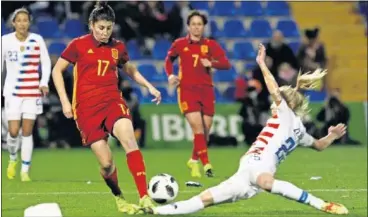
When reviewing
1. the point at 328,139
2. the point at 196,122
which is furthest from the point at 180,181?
the point at 328,139

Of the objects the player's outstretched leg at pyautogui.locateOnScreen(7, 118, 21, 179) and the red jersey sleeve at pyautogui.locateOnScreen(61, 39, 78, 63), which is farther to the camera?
the player's outstretched leg at pyautogui.locateOnScreen(7, 118, 21, 179)

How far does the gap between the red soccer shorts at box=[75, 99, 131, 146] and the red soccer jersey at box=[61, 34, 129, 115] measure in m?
0.05

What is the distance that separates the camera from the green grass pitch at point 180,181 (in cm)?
1047

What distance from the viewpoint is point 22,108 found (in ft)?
46.3

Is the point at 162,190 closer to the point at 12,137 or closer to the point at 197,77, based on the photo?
the point at 12,137

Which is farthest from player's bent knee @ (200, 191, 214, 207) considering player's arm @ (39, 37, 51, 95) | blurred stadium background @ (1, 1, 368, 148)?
blurred stadium background @ (1, 1, 368, 148)

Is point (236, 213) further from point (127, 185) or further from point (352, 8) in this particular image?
point (352, 8)

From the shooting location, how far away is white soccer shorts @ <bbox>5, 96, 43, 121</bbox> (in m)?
14.1

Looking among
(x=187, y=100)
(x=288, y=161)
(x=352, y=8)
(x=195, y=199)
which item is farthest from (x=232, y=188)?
(x=352, y=8)

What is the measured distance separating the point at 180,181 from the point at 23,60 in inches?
105

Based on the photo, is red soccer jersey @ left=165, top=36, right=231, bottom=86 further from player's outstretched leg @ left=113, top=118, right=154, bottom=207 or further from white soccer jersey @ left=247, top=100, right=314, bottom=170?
white soccer jersey @ left=247, top=100, right=314, bottom=170

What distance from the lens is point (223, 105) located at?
22000 mm

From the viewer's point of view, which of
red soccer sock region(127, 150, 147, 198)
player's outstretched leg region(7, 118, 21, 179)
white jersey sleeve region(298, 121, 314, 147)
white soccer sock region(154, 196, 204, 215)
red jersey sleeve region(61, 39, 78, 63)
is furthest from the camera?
player's outstretched leg region(7, 118, 21, 179)

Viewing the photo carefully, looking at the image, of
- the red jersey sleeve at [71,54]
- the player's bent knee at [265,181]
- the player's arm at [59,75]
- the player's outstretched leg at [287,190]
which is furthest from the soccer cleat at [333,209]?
the red jersey sleeve at [71,54]
